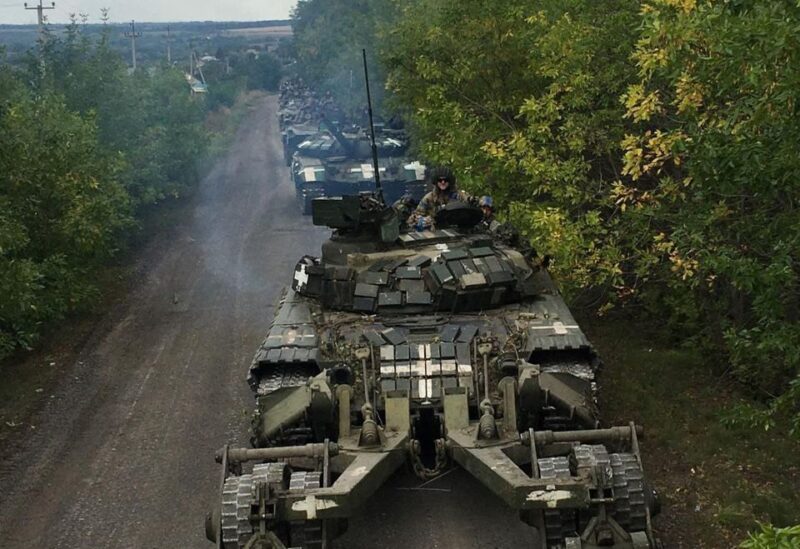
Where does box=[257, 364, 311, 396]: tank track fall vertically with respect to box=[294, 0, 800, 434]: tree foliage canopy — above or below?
below

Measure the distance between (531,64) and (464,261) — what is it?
6.11 meters

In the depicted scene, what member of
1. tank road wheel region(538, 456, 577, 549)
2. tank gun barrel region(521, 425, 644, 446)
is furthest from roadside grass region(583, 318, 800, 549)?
tank road wheel region(538, 456, 577, 549)

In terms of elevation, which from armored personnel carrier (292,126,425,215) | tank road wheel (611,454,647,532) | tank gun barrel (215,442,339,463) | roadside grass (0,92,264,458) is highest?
armored personnel carrier (292,126,425,215)

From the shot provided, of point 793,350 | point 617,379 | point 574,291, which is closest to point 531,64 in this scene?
point 574,291

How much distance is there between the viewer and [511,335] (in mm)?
12141

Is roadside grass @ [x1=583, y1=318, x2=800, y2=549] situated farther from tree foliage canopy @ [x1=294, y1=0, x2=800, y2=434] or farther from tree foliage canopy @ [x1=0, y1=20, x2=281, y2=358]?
tree foliage canopy @ [x1=0, y1=20, x2=281, y2=358]

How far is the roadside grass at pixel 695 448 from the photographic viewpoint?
1091 cm

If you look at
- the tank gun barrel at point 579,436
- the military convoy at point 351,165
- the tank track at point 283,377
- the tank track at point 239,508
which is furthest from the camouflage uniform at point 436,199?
the military convoy at point 351,165

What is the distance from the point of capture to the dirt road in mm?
11156

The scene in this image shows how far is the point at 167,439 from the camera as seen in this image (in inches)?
549

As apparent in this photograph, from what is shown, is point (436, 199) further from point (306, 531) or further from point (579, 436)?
point (306, 531)

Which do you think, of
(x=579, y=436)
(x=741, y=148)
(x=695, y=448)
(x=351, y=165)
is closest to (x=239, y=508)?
(x=579, y=436)

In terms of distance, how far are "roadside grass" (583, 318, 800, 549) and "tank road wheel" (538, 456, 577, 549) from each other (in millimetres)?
1554

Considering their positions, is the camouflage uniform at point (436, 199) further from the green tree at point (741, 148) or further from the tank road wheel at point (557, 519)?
the tank road wheel at point (557, 519)
